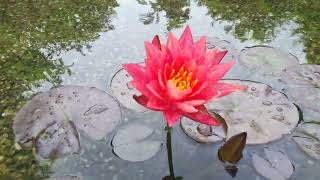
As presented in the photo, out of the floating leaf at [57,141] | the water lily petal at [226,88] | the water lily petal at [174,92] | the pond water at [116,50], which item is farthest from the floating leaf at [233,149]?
the floating leaf at [57,141]

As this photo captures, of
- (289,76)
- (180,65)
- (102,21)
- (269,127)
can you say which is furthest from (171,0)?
(180,65)

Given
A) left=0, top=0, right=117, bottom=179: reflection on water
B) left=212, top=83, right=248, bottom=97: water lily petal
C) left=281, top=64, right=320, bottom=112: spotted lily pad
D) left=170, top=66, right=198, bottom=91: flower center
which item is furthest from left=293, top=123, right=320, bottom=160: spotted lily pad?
left=0, top=0, right=117, bottom=179: reflection on water

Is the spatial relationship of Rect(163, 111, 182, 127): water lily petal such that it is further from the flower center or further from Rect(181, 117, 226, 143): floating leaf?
Rect(181, 117, 226, 143): floating leaf

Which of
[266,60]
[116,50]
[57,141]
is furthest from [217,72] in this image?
[116,50]

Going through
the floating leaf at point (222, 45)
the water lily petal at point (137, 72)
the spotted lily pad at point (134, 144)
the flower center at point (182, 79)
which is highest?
the water lily petal at point (137, 72)

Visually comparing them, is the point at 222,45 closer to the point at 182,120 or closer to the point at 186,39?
the point at 182,120

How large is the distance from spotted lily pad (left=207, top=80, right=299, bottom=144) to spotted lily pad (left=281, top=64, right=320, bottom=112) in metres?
0.06

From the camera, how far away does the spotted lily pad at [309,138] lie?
4.55 feet

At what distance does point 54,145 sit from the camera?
1367 mm

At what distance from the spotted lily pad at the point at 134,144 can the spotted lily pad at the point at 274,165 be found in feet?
1.02

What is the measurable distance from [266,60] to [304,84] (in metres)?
0.20

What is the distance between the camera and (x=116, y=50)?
185cm

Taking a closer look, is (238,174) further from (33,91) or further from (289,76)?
(33,91)

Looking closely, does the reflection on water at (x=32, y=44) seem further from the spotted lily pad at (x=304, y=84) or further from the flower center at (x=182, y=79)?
the spotted lily pad at (x=304, y=84)
